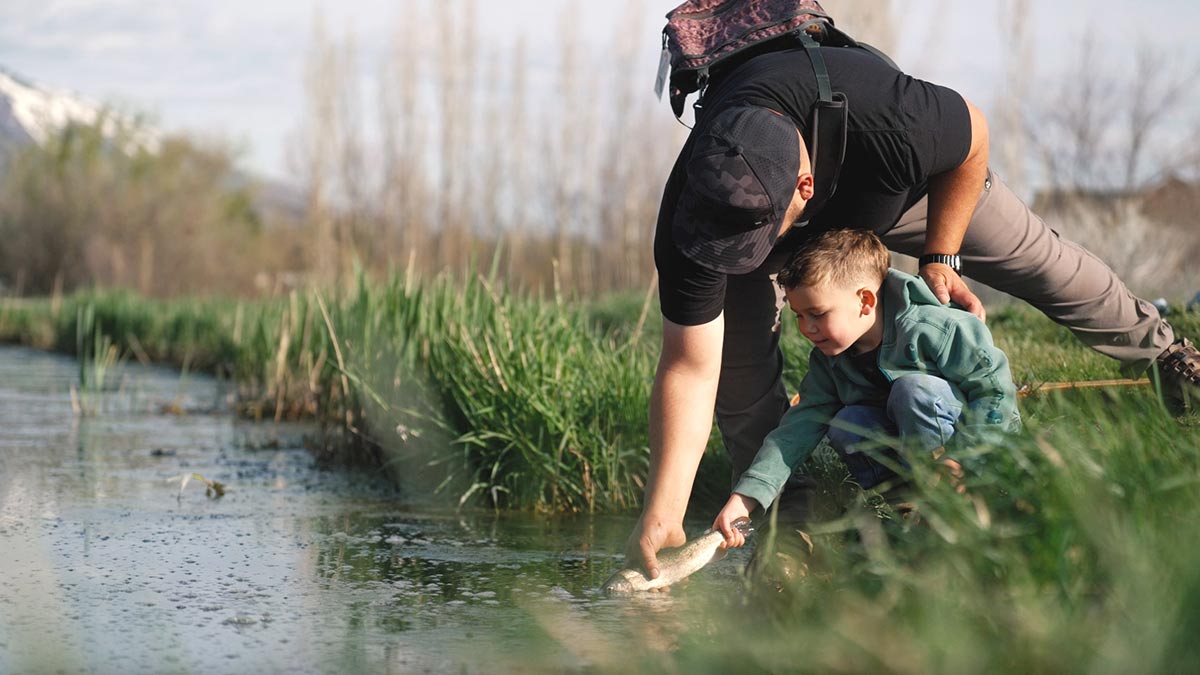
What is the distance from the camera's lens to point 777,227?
2.56m

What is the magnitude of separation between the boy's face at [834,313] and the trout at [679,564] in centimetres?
45

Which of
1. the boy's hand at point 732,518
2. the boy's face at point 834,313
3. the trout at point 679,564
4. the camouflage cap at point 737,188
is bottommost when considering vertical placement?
the trout at point 679,564

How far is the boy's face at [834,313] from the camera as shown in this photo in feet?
9.28

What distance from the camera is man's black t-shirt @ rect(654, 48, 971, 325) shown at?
8.62 ft

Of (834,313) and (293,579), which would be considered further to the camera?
(293,579)

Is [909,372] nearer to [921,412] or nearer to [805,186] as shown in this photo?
[921,412]

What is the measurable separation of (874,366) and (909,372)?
0.52 ft

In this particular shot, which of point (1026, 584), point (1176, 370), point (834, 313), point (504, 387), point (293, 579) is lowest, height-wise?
point (293, 579)

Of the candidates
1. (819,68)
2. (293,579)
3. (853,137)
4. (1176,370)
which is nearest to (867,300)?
Answer: (853,137)

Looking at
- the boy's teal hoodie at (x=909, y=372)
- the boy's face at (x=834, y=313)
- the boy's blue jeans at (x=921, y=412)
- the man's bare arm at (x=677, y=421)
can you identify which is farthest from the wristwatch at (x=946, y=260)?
the man's bare arm at (x=677, y=421)

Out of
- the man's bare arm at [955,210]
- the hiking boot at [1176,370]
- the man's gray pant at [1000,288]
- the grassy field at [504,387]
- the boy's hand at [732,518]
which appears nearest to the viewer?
the boy's hand at [732,518]

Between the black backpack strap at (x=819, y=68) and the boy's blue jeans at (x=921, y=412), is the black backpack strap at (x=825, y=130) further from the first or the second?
the boy's blue jeans at (x=921, y=412)

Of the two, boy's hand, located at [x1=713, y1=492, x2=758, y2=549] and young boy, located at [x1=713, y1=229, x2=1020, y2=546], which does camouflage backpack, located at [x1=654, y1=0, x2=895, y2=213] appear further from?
boy's hand, located at [x1=713, y1=492, x2=758, y2=549]

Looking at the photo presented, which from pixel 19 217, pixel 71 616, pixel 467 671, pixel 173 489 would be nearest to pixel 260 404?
pixel 173 489
